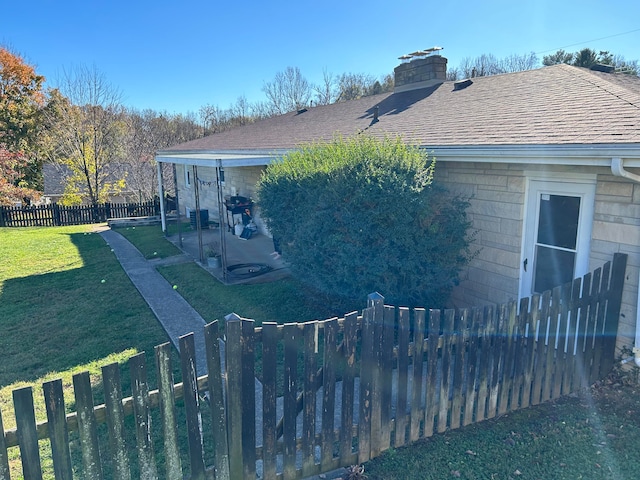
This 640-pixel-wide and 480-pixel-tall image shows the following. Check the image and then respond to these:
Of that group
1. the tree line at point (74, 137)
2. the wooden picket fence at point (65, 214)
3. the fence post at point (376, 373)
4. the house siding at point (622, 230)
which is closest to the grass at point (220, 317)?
the fence post at point (376, 373)

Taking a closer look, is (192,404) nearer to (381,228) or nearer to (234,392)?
(234,392)

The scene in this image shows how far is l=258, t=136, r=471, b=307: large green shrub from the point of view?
5379 mm

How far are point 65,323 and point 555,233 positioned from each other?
24.5 feet

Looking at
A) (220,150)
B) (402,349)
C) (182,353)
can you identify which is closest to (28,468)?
(182,353)

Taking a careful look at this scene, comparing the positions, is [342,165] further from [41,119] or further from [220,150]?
[41,119]

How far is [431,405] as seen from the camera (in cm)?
376

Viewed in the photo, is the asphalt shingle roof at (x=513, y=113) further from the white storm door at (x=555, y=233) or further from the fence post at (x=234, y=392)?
the fence post at (x=234, y=392)

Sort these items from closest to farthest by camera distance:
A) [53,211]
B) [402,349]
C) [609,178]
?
[402,349] < [609,178] < [53,211]

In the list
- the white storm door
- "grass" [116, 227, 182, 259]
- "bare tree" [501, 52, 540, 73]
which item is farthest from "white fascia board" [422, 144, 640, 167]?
"bare tree" [501, 52, 540, 73]

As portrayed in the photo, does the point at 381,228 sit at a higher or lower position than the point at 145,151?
lower

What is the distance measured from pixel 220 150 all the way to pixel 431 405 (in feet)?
40.5

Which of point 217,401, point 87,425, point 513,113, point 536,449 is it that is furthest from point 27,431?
point 513,113

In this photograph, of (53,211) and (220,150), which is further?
(53,211)

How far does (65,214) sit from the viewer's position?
2062 cm
